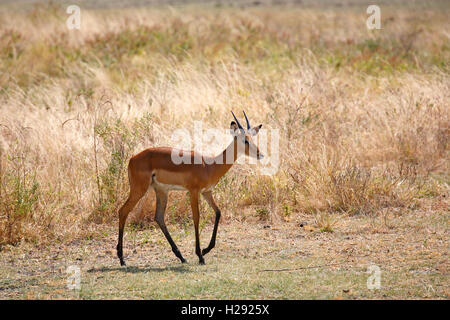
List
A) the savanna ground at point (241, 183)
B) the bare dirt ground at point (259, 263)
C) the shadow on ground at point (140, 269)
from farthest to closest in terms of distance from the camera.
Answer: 1. the shadow on ground at point (140, 269)
2. the savanna ground at point (241, 183)
3. the bare dirt ground at point (259, 263)

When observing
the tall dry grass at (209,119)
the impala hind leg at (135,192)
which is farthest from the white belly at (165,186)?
the tall dry grass at (209,119)

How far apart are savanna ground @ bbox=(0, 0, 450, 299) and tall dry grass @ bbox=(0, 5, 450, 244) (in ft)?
0.11

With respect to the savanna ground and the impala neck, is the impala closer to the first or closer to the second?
the impala neck

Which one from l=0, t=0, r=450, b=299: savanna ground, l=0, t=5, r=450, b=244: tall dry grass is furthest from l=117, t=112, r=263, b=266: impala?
l=0, t=5, r=450, b=244: tall dry grass

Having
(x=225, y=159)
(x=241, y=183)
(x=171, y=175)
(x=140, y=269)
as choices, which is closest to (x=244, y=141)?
(x=225, y=159)

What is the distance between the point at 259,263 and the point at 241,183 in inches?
103

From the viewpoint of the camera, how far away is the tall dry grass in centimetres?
919

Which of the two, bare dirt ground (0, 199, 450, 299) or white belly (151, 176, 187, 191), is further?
white belly (151, 176, 187, 191)

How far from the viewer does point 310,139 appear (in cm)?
1087

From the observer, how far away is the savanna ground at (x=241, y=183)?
6.79m

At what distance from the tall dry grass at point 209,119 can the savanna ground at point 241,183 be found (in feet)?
0.11

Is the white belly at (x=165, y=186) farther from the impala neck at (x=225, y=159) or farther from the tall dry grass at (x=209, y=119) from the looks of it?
the tall dry grass at (x=209, y=119)

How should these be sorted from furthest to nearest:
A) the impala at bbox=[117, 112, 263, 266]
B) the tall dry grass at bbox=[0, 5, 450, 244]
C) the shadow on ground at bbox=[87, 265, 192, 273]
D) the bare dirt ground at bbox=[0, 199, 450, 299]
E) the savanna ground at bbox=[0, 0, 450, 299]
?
the tall dry grass at bbox=[0, 5, 450, 244] < the impala at bbox=[117, 112, 263, 266] < the shadow on ground at bbox=[87, 265, 192, 273] < the savanna ground at bbox=[0, 0, 450, 299] < the bare dirt ground at bbox=[0, 199, 450, 299]

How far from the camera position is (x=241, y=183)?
32.1 feet
